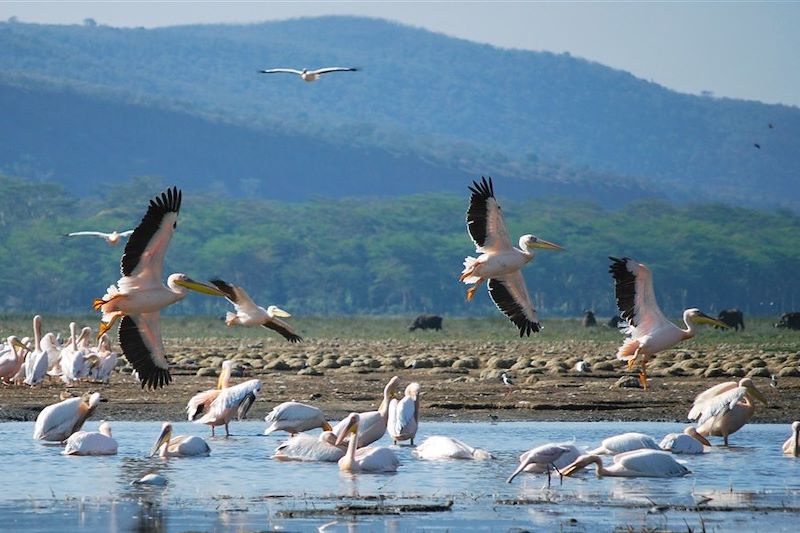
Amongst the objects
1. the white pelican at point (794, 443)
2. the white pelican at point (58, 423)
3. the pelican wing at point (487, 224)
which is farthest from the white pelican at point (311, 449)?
the white pelican at point (794, 443)

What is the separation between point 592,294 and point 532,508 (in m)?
91.5

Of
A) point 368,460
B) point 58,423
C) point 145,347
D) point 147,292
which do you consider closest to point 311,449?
point 368,460

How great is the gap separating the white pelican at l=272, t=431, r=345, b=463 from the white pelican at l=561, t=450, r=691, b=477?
2.07 metres

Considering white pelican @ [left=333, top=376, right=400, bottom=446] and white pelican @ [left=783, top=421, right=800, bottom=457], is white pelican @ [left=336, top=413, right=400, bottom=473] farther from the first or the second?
white pelican @ [left=783, top=421, right=800, bottom=457]

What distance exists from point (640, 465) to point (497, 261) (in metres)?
3.91

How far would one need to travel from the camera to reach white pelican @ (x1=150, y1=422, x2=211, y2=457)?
13.0m

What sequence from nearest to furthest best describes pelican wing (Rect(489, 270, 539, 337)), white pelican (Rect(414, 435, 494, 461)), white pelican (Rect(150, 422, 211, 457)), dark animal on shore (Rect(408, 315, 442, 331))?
white pelican (Rect(414, 435, 494, 461)) < white pelican (Rect(150, 422, 211, 457)) < pelican wing (Rect(489, 270, 539, 337)) < dark animal on shore (Rect(408, 315, 442, 331))

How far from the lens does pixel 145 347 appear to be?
1346 cm

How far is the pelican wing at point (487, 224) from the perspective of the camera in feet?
49.7

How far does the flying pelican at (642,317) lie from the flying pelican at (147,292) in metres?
3.95

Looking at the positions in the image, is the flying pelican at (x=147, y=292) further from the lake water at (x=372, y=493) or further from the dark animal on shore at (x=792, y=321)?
the dark animal on shore at (x=792, y=321)

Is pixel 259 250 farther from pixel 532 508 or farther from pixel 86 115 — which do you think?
pixel 532 508

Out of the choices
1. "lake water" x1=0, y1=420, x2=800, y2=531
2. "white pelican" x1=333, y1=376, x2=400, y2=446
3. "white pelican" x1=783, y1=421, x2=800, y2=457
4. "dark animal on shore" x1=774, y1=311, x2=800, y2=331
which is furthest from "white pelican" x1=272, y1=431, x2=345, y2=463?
"dark animal on shore" x1=774, y1=311, x2=800, y2=331

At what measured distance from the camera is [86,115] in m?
168
